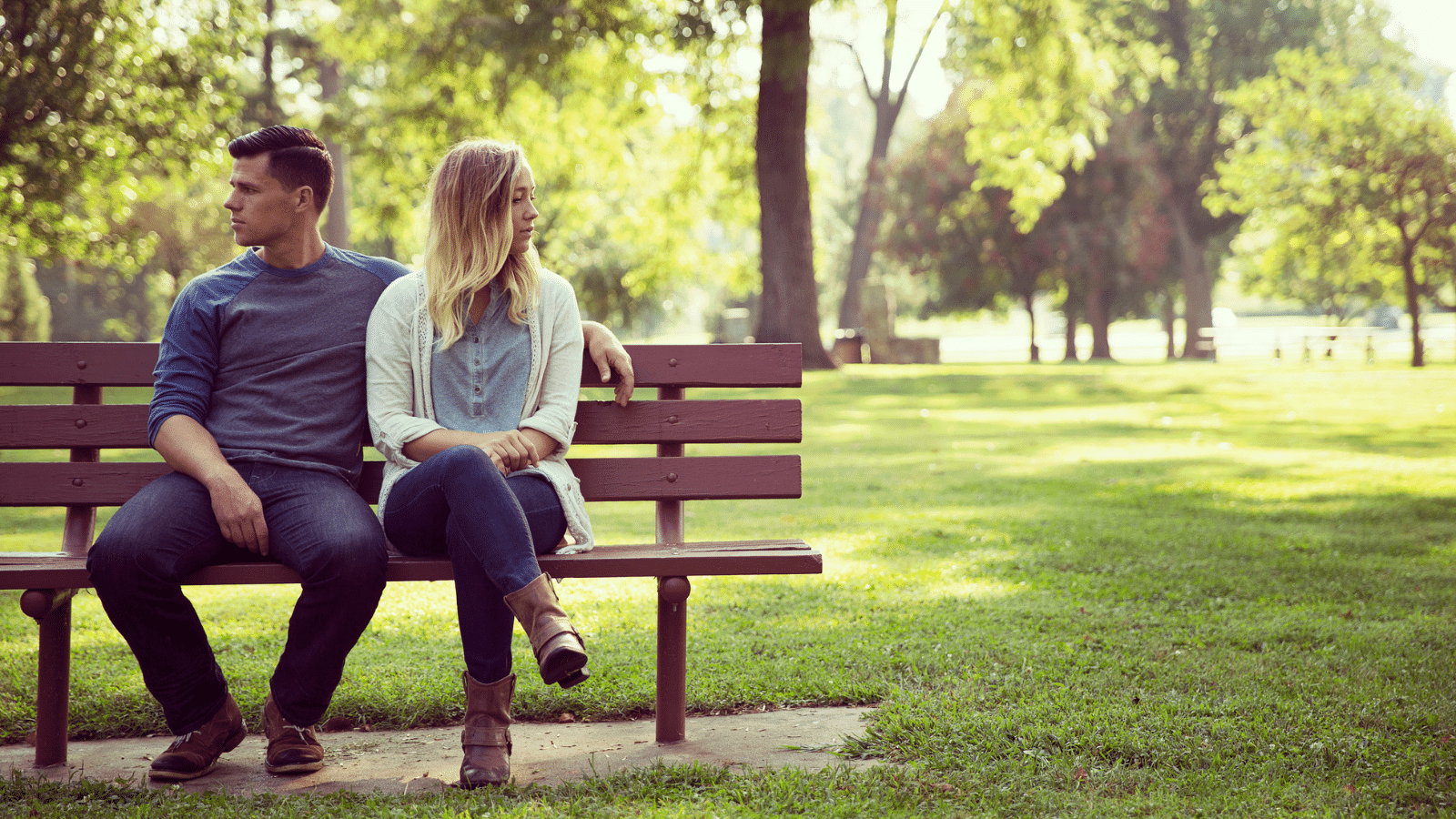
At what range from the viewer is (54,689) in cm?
315

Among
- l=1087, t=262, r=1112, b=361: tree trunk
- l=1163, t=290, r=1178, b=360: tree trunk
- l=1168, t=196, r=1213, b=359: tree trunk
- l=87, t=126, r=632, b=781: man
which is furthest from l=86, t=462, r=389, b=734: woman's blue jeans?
l=1163, t=290, r=1178, b=360: tree trunk

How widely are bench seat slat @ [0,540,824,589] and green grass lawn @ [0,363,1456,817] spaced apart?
53cm

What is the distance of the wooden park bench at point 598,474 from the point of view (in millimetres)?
3121

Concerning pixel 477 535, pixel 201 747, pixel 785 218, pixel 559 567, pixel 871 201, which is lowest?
pixel 201 747

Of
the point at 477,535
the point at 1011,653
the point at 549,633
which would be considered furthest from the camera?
the point at 1011,653

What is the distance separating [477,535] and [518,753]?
73cm

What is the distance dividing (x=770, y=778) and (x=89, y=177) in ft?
51.7

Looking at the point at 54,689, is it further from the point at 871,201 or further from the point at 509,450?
the point at 871,201

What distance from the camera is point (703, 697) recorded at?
3738mm

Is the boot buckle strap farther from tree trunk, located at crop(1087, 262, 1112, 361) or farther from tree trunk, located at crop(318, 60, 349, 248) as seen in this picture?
tree trunk, located at crop(1087, 262, 1112, 361)

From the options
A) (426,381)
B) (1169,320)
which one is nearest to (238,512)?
(426,381)

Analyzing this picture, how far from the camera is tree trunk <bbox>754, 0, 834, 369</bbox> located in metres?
16.2

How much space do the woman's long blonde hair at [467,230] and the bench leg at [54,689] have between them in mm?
1269

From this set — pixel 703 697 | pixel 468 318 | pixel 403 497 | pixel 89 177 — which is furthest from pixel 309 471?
pixel 89 177
